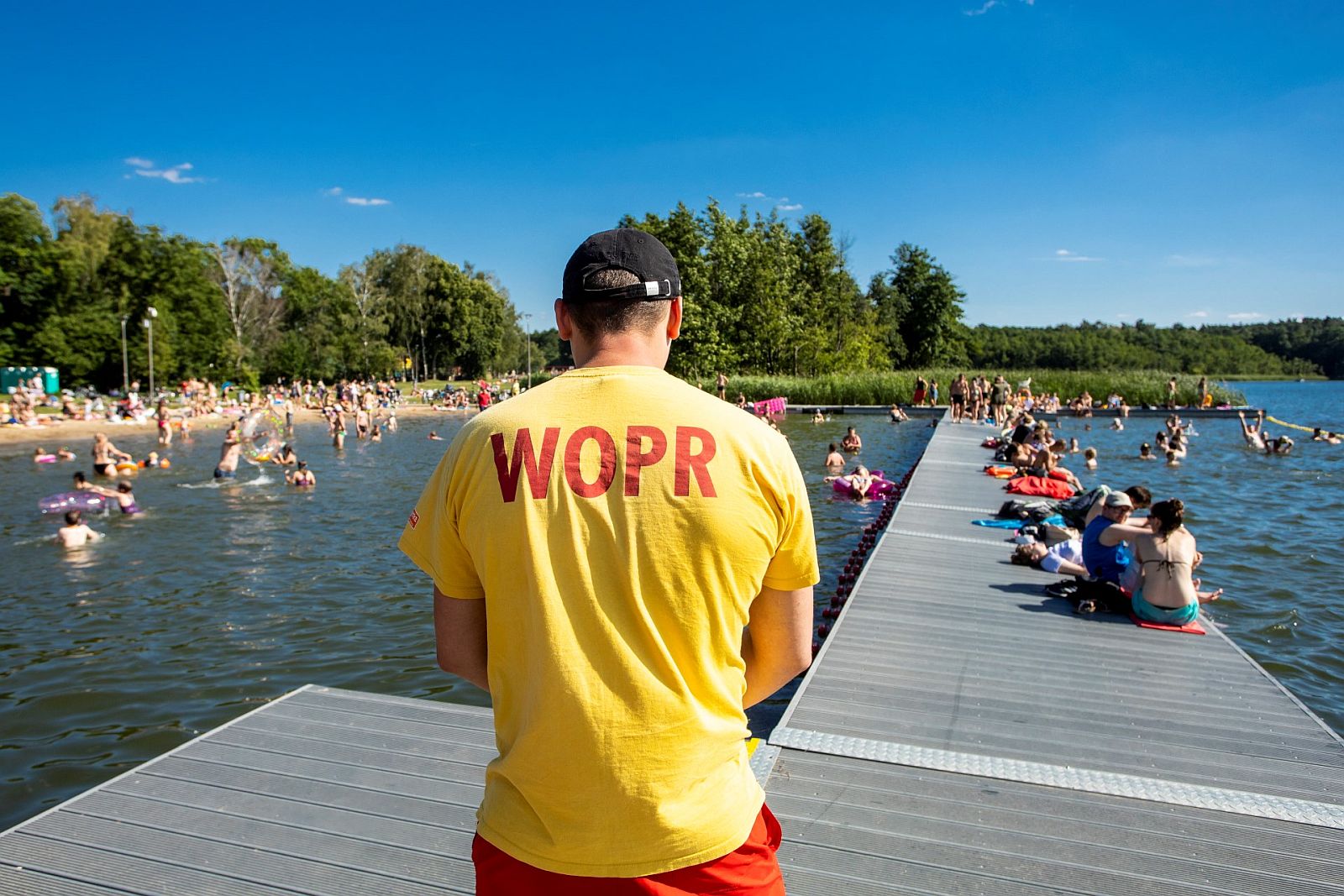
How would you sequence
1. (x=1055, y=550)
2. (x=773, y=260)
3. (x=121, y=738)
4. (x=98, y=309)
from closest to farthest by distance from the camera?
(x=121, y=738), (x=1055, y=550), (x=98, y=309), (x=773, y=260)

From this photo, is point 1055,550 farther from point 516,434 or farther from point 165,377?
point 165,377

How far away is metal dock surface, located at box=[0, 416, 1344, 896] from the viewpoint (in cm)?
323

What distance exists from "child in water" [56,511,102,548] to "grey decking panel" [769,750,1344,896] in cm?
1397

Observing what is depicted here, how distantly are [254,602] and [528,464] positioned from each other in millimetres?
10953

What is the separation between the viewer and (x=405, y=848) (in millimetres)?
3391

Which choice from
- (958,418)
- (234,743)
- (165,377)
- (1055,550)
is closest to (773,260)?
(958,418)

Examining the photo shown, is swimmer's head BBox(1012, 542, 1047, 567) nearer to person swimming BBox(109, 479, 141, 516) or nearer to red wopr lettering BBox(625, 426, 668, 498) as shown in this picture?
red wopr lettering BBox(625, 426, 668, 498)

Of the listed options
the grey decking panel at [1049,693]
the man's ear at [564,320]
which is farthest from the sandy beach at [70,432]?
the man's ear at [564,320]

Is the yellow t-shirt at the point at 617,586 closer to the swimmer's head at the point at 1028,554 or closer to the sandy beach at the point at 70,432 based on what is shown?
the swimmer's head at the point at 1028,554

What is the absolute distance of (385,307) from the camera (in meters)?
73.5

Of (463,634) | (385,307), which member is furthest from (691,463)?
(385,307)

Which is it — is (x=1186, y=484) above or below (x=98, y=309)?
below

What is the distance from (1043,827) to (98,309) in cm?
5723

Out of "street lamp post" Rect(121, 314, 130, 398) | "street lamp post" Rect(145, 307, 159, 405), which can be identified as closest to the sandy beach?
"street lamp post" Rect(145, 307, 159, 405)
